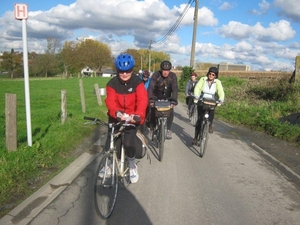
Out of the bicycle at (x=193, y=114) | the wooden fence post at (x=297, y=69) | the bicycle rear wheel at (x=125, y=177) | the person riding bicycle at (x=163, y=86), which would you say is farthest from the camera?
the wooden fence post at (x=297, y=69)

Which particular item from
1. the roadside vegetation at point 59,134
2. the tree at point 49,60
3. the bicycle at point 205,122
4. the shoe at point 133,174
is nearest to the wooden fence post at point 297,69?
the roadside vegetation at point 59,134

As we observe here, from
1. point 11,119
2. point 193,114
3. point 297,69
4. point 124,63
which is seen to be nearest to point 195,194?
point 124,63

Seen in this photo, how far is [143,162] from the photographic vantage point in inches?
230

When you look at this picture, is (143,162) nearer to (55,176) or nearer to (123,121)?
(55,176)

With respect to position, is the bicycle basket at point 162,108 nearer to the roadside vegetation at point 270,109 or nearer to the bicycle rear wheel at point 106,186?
the bicycle rear wheel at point 106,186

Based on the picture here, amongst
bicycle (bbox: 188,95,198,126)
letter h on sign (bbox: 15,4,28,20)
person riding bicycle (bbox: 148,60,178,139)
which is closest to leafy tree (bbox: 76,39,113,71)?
bicycle (bbox: 188,95,198,126)

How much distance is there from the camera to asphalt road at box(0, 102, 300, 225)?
3.61 metres

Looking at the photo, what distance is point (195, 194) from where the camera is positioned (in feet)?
14.3

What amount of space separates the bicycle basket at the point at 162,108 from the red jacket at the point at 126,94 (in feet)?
6.13

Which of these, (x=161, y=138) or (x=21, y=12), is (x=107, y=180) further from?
(x=21, y=12)

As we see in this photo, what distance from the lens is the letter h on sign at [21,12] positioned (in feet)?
16.7

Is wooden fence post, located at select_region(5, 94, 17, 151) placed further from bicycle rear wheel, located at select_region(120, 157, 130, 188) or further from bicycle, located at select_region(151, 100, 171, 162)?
bicycle, located at select_region(151, 100, 171, 162)

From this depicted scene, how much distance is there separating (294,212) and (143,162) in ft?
9.63

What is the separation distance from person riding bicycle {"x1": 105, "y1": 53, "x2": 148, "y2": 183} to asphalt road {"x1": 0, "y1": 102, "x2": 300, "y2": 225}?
831 mm
